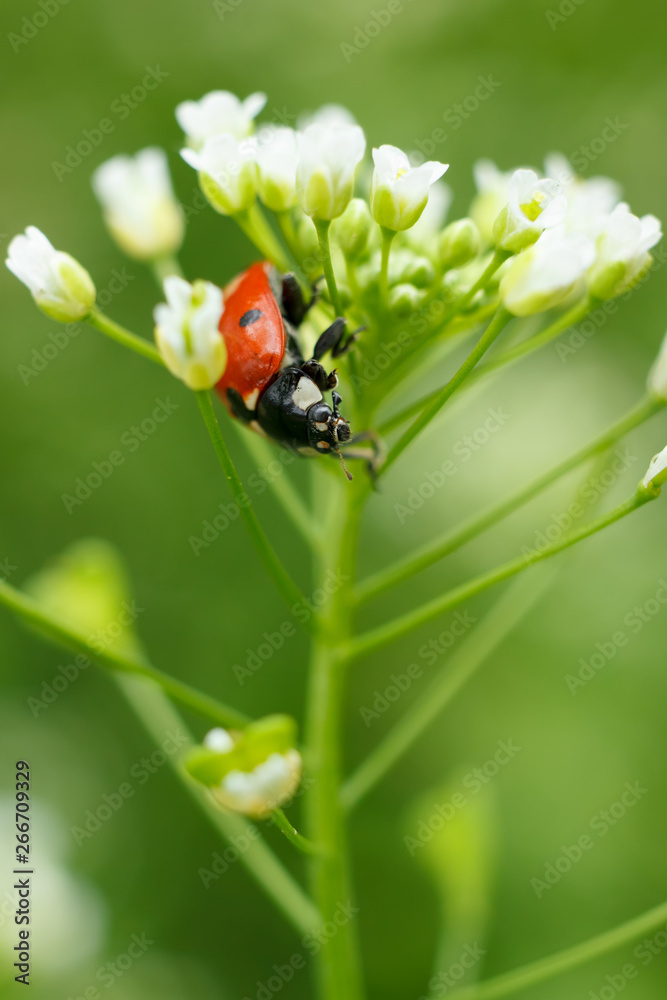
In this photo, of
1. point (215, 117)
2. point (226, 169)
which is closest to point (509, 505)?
point (226, 169)

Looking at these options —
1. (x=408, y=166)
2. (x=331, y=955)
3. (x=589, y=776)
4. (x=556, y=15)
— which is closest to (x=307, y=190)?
(x=408, y=166)

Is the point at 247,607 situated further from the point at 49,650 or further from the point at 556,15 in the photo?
the point at 556,15

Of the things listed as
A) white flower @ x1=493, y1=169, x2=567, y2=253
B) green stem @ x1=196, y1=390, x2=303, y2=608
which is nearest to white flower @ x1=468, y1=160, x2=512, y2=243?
white flower @ x1=493, y1=169, x2=567, y2=253

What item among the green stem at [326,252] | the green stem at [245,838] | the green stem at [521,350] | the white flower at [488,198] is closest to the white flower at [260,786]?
the green stem at [245,838]

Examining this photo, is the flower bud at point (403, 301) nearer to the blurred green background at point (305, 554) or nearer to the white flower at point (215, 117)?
the white flower at point (215, 117)

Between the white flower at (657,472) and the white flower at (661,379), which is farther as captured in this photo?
the white flower at (661,379)

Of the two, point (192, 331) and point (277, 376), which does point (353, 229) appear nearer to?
point (277, 376)
